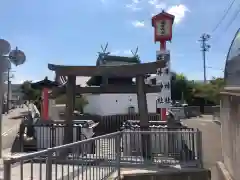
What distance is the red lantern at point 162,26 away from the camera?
625 inches

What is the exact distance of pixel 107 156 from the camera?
7242mm

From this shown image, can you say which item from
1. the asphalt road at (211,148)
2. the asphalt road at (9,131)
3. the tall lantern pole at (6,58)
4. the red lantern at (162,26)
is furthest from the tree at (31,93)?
the tall lantern pole at (6,58)

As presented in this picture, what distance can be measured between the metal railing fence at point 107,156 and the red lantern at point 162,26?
781 centimetres

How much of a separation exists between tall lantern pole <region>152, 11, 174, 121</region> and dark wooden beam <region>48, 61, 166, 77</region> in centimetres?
446

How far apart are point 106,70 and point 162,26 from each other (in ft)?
22.7

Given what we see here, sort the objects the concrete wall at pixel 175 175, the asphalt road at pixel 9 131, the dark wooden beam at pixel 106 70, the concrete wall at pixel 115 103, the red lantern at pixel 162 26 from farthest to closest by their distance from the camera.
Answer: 1. the concrete wall at pixel 115 103
2. the asphalt road at pixel 9 131
3. the red lantern at pixel 162 26
4. the dark wooden beam at pixel 106 70
5. the concrete wall at pixel 175 175

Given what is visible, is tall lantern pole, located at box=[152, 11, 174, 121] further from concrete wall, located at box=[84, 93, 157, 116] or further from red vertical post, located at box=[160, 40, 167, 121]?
concrete wall, located at box=[84, 93, 157, 116]

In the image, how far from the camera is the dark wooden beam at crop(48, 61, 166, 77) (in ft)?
33.5

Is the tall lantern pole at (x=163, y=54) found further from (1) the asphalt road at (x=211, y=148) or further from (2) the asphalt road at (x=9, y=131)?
(2) the asphalt road at (x=9, y=131)

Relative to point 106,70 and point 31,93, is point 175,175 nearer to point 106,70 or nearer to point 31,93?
point 106,70

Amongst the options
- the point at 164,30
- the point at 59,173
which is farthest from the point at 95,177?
the point at 164,30

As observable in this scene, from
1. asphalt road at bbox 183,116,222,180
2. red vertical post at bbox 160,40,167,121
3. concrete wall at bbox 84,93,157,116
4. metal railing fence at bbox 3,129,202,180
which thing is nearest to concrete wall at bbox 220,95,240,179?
metal railing fence at bbox 3,129,202,180

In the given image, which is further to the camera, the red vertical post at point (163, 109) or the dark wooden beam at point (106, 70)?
the red vertical post at point (163, 109)

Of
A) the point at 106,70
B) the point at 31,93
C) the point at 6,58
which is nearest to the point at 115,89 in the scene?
the point at 106,70
